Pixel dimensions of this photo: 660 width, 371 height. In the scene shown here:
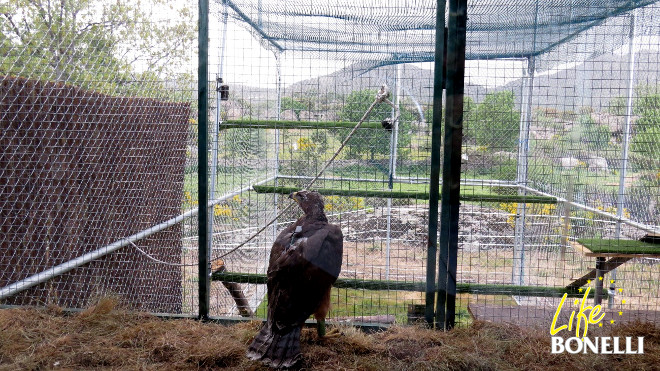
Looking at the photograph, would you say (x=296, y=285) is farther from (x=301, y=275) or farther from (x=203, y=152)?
(x=203, y=152)

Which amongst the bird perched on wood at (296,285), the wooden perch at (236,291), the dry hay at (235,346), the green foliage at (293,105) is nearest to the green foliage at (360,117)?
the green foliage at (293,105)

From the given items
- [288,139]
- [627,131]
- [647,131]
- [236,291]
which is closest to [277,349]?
[236,291]

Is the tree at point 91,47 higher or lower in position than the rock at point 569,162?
higher

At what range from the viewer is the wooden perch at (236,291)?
3927 mm

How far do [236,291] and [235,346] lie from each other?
43.4 inches

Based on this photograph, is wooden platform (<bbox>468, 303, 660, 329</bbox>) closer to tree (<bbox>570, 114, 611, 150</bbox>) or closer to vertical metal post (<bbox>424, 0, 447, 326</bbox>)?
vertical metal post (<bbox>424, 0, 447, 326</bbox>)

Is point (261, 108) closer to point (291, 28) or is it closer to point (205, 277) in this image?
point (291, 28)

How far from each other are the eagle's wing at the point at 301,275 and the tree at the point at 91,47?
2.11 m

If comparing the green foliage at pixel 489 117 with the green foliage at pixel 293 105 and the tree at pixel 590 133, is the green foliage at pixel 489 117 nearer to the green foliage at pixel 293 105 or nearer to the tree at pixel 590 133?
the tree at pixel 590 133

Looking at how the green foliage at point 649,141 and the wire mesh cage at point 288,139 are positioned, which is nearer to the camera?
the wire mesh cage at point 288,139

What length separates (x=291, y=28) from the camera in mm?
4547

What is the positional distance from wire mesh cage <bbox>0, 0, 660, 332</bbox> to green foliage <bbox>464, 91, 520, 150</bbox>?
0.03 m

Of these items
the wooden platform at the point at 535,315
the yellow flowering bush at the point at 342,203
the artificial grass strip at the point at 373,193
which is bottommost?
the wooden platform at the point at 535,315

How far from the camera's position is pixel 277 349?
2.82 meters
